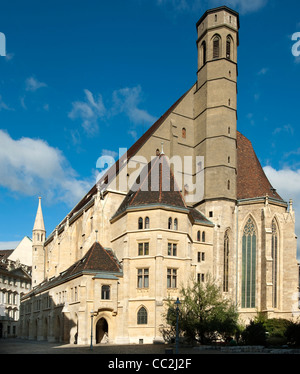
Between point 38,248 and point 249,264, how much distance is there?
44.3m

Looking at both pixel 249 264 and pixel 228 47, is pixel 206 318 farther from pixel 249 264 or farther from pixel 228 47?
pixel 228 47

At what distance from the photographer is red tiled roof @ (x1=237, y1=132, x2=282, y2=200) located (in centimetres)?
4891

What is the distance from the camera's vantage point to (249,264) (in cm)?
4656

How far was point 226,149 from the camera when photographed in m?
48.9

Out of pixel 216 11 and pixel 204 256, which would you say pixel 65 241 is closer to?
pixel 204 256

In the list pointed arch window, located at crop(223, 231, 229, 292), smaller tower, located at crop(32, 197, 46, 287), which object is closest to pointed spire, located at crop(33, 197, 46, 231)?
smaller tower, located at crop(32, 197, 46, 287)

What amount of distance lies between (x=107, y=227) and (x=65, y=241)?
1318 cm

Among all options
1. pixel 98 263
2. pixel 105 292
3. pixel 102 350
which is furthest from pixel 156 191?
pixel 102 350

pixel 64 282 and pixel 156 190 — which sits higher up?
pixel 156 190

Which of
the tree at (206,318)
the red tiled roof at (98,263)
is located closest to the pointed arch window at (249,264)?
the tree at (206,318)

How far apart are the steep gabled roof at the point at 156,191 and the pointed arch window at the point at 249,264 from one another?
947 centimetres

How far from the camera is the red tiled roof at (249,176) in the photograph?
4891cm

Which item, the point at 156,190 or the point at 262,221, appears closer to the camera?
the point at 156,190
